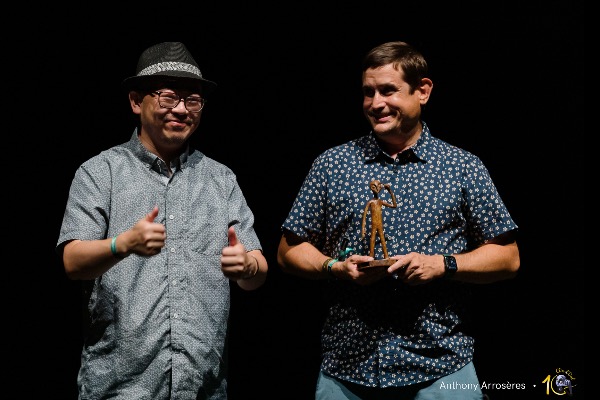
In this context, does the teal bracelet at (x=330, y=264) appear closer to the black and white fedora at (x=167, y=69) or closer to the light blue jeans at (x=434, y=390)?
the light blue jeans at (x=434, y=390)

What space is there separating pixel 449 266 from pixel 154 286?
3.49 feet

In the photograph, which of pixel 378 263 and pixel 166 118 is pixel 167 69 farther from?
pixel 378 263

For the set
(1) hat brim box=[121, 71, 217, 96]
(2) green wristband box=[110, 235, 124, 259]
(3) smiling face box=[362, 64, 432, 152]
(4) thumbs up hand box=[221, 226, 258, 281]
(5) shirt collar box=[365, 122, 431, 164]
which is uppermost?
(1) hat brim box=[121, 71, 217, 96]

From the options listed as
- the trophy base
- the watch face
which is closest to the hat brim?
the trophy base

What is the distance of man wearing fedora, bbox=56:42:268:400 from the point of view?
3.55 meters

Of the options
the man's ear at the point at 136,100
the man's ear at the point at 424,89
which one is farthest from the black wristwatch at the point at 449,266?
the man's ear at the point at 136,100

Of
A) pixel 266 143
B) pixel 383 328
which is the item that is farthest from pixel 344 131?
pixel 383 328

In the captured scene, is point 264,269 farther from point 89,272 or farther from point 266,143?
point 266,143

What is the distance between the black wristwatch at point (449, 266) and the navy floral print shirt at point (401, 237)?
3.6 inches

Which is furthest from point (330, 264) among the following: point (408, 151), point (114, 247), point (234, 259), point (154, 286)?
point (114, 247)

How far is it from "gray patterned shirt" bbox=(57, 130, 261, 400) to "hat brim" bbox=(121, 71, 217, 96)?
23 cm

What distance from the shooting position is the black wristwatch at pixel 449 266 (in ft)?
12.0

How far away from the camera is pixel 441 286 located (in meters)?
3.76

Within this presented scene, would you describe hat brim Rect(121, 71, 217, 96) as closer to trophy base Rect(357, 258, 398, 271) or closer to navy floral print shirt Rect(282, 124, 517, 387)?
navy floral print shirt Rect(282, 124, 517, 387)
